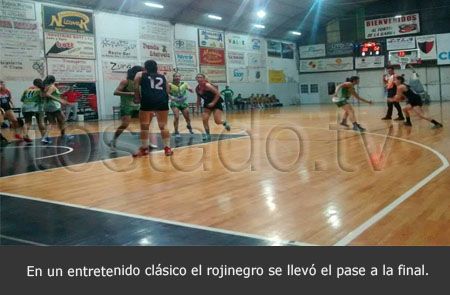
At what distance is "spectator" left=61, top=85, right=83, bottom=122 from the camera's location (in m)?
21.2

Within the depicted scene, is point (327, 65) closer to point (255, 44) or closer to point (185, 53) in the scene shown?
point (255, 44)

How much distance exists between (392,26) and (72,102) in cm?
2317

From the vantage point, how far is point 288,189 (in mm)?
5188

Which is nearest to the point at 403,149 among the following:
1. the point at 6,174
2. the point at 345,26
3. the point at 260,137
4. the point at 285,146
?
the point at 285,146

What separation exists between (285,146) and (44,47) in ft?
50.5

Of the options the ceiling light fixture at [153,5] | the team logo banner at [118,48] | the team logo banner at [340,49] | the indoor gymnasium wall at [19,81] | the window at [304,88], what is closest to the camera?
the indoor gymnasium wall at [19,81]

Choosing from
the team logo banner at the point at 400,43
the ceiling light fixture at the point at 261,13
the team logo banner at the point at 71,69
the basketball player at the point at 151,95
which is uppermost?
the ceiling light fixture at the point at 261,13

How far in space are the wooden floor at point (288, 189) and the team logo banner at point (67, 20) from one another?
1488 cm

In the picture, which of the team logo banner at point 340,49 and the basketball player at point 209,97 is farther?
the team logo banner at point 340,49

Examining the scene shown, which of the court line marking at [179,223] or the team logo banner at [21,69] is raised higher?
the team logo banner at [21,69]

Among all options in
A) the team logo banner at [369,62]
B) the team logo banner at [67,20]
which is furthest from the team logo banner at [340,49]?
the team logo banner at [67,20]

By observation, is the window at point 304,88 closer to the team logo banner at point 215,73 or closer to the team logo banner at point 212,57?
the team logo banner at point 215,73

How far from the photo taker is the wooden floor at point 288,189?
145 inches

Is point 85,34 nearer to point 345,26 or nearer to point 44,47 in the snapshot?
point 44,47
